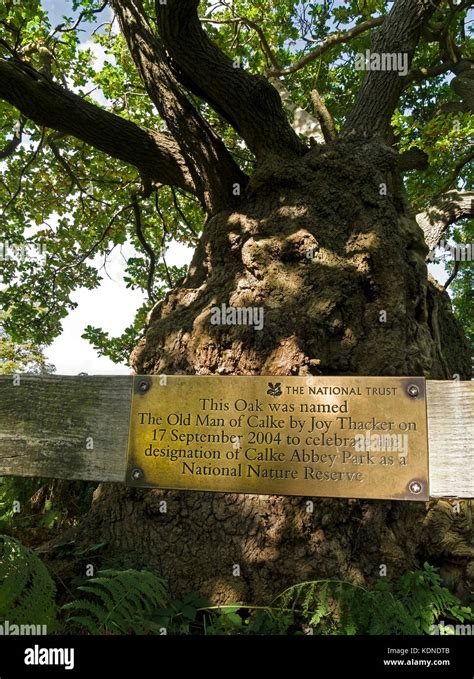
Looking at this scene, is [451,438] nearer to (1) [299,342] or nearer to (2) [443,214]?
(1) [299,342]

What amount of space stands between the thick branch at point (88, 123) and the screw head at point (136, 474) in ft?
12.8

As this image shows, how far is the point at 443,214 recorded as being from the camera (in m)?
7.41

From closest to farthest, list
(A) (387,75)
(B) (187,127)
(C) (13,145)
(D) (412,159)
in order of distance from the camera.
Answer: (B) (187,127) < (A) (387,75) < (C) (13,145) < (D) (412,159)

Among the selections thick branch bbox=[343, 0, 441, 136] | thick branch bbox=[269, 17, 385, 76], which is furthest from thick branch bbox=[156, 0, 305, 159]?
thick branch bbox=[269, 17, 385, 76]

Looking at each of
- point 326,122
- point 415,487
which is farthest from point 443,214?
point 415,487

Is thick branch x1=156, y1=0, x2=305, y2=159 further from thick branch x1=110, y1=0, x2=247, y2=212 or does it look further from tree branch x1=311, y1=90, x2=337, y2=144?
tree branch x1=311, y1=90, x2=337, y2=144

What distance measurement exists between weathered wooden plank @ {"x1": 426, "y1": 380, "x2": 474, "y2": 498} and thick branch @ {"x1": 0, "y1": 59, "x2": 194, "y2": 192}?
412 centimetres

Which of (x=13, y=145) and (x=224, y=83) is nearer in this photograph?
(x=224, y=83)

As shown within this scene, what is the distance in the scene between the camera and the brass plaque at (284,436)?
2.32m

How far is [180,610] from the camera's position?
9.24 ft

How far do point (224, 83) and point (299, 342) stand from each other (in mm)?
2831

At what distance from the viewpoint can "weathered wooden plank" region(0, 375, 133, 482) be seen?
259 cm
